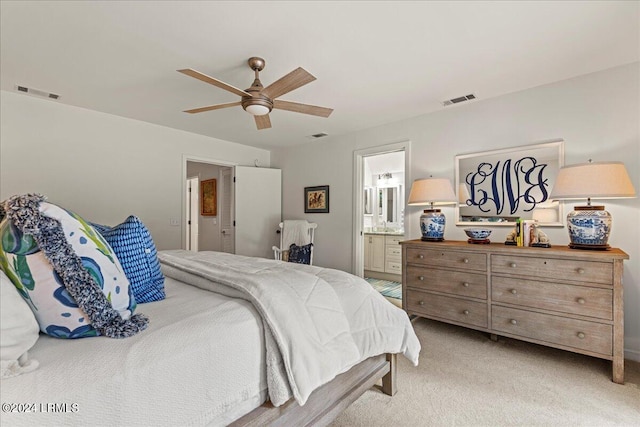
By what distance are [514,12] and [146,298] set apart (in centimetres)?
259

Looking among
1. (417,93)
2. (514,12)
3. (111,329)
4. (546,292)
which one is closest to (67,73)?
(111,329)

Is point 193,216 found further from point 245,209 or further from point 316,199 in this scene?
point 316,199

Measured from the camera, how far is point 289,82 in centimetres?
206

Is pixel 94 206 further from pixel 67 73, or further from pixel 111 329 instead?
pixel 111 329

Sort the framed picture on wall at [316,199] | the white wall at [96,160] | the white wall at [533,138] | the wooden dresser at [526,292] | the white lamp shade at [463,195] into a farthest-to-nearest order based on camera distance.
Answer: the framed picture on wall at [316,199] < the white lamp shade at [463,195] < the white wall at [96,160] < the white wall at [533,138] < the wooden dresser at [526,292]

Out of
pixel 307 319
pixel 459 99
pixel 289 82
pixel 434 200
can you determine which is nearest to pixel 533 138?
pixel 459 99

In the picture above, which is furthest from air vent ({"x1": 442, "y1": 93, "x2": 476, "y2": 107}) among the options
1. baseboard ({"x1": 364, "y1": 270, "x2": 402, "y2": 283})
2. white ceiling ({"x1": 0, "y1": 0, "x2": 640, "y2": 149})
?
baseboard ({"x1": 364, "y1": 270, "x2": 402, "y2": 283})

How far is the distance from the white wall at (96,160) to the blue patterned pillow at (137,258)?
260 cm

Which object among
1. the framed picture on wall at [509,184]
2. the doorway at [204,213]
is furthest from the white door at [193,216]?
the framed picture on wall at [509,184]

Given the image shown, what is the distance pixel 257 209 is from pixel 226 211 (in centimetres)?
58

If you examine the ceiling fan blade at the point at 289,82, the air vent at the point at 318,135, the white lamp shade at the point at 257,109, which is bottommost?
the white lamp shade at the point at 257,109

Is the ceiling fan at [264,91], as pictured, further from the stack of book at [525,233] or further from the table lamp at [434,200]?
the stack of book at [525,233]

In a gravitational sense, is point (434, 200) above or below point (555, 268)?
above

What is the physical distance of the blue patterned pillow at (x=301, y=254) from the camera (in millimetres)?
4266
